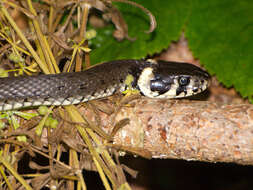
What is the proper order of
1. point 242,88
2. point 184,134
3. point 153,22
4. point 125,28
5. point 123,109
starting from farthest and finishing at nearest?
point 125,28 < point 242,88 < point 153,22 < point 123,109 < point 184,134

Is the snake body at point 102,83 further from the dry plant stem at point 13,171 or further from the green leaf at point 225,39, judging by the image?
the dry plant stem at point 13,171

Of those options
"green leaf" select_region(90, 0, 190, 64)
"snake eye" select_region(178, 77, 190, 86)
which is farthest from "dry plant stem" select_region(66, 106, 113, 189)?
"snake eye" select_region(178, 77, 190, 86)

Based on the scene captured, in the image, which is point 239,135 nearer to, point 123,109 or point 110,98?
point 123,109

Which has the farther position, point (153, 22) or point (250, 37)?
point (250, 37)

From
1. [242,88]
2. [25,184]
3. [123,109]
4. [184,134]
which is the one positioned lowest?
[25,184]

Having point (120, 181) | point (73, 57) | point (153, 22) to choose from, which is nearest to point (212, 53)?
point (153, 22)

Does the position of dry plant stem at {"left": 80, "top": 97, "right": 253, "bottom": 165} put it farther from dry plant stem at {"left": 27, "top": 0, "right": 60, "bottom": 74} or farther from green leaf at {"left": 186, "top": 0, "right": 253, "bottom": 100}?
green leaf at {"left": 186, "top": 0, "right": 253, "bottom": 100}

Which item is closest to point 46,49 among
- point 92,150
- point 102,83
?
point 102,83
